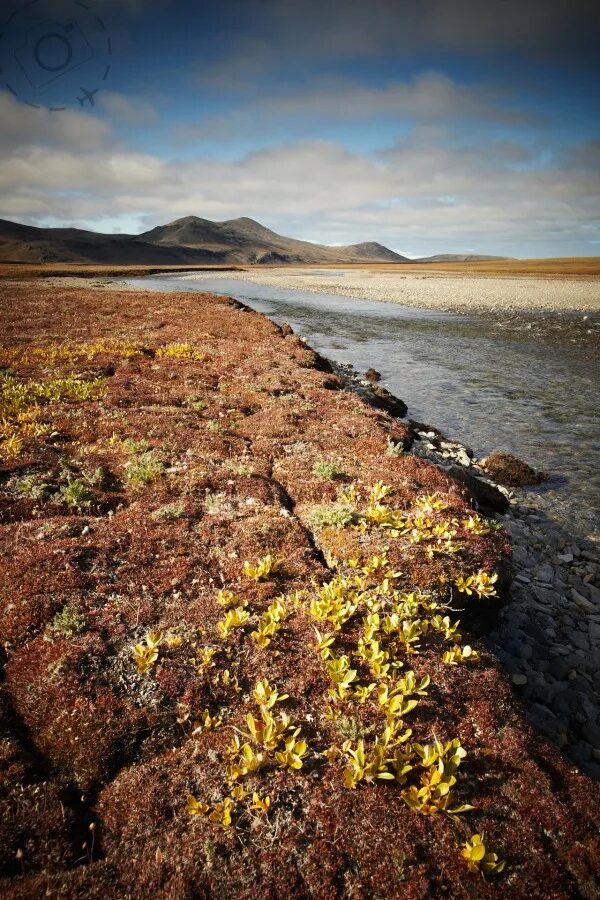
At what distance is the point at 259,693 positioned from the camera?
508 centimetres

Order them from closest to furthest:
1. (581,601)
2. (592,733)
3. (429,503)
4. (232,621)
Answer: (232,621) < (592,733) < (429,503) < (581,601)

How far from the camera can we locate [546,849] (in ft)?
13.2

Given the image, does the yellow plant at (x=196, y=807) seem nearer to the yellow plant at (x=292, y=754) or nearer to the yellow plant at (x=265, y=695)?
the yellow plant at (x=292, y=754)

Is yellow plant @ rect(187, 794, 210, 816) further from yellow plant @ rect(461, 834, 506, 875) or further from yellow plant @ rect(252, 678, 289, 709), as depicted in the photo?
yellow plant @ rect(461, 834, 506, 875)

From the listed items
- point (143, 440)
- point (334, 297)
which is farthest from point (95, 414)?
point (334, 297)

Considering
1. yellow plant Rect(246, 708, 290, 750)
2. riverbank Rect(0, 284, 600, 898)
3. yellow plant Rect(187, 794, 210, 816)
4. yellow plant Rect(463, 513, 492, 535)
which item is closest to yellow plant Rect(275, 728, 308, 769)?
riverbank Rect(0, 284, 600, 898)

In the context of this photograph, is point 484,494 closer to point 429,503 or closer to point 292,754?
point 429,503

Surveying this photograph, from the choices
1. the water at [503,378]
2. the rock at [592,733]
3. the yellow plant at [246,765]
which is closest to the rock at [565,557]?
the water at [503,378]

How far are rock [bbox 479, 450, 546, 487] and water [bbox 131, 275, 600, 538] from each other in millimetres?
478

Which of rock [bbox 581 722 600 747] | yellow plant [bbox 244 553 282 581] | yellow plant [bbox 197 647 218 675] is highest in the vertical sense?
yellow plant [bbox 244 553 282 581]

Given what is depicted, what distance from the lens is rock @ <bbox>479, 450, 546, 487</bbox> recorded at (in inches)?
588

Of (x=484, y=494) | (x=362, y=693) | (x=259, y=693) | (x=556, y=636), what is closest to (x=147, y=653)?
(x=259, y=693)

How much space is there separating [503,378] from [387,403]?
10.8m

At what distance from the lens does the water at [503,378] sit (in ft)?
53.9
